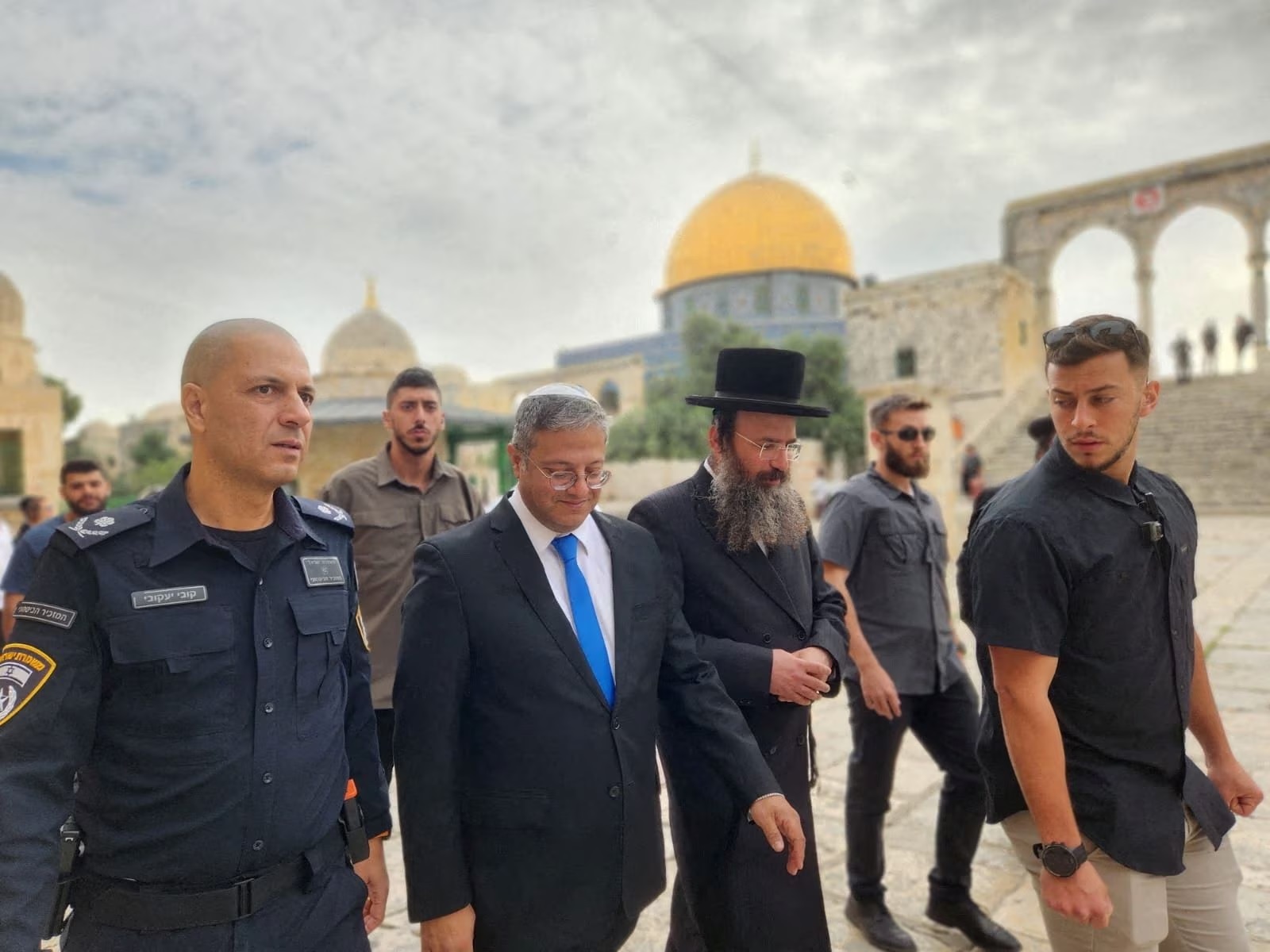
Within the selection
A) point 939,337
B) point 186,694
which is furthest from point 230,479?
point 939,337

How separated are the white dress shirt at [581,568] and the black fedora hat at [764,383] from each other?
0.69 metres

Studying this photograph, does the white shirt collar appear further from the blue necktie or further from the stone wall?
the stone wall

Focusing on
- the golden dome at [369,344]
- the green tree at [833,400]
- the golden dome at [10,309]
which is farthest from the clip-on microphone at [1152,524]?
the golden dome at [369,344]

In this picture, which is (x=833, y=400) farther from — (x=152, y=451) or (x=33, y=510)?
(x=152, y=451)

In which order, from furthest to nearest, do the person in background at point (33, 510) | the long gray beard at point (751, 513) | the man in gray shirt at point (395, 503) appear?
the person in background at point (33, 510), the man in gray shirt at point (395, 503), the long gray beard at point (751, 513)

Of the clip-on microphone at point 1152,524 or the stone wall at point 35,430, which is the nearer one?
the clip-on microphone at point 1152,524

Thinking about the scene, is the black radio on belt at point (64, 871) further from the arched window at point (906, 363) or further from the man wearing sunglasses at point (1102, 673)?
the arched window at point (906, 363)

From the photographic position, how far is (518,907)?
1783mm

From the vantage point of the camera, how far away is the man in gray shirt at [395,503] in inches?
140

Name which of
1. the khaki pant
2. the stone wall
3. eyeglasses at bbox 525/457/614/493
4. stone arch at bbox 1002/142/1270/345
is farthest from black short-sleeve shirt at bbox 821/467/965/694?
stone arch at bbox 1002/142/1270/345

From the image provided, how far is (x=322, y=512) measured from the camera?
1976 mm

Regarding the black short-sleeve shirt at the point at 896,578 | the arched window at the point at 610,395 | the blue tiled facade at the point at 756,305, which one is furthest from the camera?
the arched window at the point at 610,395

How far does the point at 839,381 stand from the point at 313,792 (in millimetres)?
31055

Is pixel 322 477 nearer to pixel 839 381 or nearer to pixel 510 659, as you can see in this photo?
pixel 510 659
